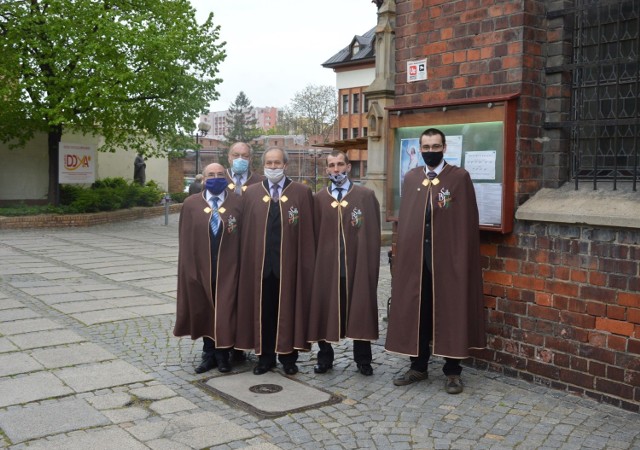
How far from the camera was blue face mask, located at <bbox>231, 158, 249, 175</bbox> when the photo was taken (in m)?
6.11

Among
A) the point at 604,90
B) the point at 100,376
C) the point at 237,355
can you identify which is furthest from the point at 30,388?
the point at 604,90

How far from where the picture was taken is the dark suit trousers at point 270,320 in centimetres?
567

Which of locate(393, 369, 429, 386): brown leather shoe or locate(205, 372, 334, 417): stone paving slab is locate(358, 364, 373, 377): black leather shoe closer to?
locate(393, 369, 429, 386): brown leather shoe

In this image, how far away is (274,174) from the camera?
563 cm

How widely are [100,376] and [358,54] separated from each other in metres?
50.8

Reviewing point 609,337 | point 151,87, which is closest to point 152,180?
point 151,87

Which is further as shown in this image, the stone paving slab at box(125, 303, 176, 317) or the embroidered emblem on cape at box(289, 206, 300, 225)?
the stone paving slab at box(125, 303, 176, 317)

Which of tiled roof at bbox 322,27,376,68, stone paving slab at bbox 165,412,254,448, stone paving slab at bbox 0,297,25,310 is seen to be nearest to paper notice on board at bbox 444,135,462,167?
stone paving slab at bbox 165,412,254,448

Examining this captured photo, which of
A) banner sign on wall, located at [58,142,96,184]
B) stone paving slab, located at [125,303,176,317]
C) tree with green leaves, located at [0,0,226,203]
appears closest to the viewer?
stone paving slab, located at [125,303,176,317]

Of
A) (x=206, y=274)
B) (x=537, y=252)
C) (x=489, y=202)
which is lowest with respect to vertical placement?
(x=206, y=274)

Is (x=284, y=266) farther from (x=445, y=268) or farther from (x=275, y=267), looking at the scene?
(x=445, y=268)

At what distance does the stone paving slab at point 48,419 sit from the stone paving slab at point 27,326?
2.43 m

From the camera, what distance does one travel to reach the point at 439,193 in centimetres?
521

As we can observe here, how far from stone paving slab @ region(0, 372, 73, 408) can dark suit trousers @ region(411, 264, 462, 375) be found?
102 inches
